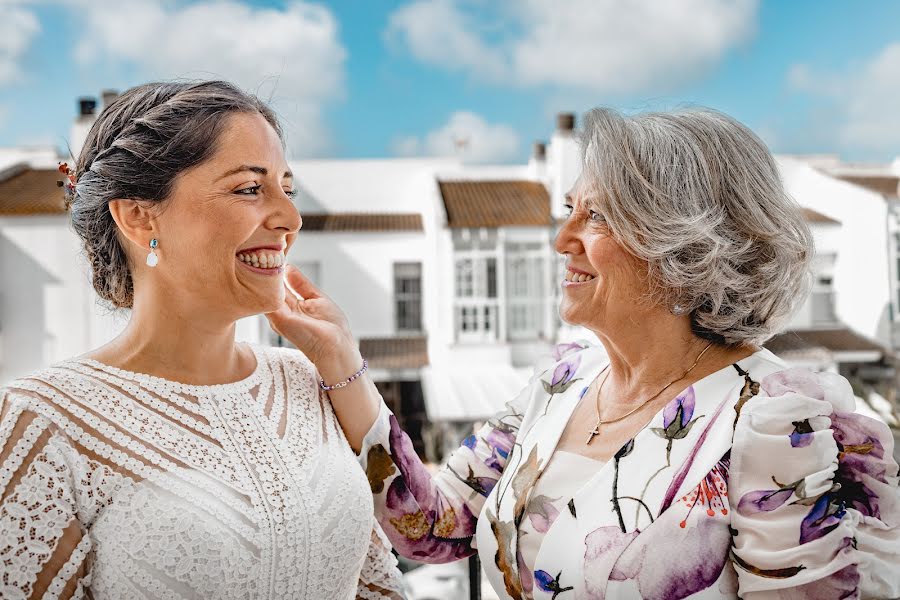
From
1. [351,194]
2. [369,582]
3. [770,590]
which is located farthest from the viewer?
[351,194]

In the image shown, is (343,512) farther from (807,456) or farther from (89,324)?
(89,324)

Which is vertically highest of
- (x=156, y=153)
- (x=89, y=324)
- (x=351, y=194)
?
(x=351, y=194)

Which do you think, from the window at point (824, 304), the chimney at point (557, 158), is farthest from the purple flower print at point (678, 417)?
the window at point (824, 304)

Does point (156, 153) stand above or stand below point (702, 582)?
above

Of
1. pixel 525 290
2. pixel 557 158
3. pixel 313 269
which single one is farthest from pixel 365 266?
pixel 557 158

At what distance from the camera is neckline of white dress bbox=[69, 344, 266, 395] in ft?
3.24

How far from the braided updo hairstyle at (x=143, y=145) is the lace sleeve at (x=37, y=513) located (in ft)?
0.97

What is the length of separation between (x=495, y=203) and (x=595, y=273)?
1126cm

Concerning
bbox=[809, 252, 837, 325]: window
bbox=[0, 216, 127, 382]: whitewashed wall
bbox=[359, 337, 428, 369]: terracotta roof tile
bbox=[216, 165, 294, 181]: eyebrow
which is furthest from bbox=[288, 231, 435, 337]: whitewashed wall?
bbox=[216, 165, 294, 181]: eyebrow

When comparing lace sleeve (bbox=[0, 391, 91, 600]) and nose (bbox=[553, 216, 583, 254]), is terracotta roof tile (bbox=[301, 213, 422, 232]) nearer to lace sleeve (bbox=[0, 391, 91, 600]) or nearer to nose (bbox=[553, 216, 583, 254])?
nose (bbox=[553, 216, 583, 254])

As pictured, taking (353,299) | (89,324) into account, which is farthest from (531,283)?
(89,324)

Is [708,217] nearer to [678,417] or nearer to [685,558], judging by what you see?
[678,417]

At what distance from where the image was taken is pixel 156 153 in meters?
0.97

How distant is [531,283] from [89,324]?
21.7ft
